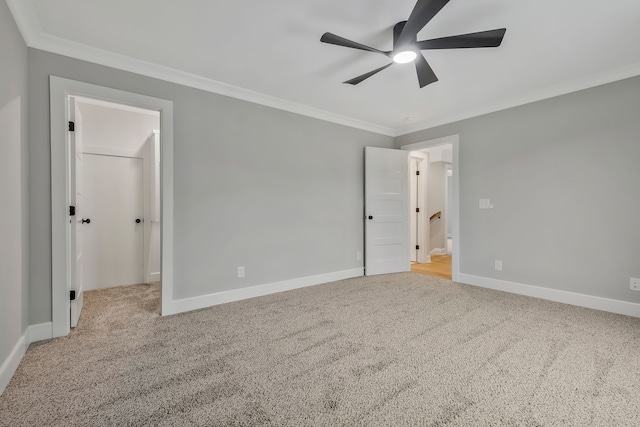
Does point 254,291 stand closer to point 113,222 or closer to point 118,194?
point 113,222

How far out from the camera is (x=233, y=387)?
1.64m

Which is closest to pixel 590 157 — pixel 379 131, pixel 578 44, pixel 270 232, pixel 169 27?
pixel 578 44

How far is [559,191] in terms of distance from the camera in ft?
10.3

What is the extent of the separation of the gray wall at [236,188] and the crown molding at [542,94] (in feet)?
4.39

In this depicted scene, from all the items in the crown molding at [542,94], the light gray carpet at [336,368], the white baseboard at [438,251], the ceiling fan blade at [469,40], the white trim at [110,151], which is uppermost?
the crown molding at [542,94]

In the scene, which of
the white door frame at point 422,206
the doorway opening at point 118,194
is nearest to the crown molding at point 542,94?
the white door frame at point 422,206

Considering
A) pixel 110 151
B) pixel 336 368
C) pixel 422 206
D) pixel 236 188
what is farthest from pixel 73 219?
pixel 422 206

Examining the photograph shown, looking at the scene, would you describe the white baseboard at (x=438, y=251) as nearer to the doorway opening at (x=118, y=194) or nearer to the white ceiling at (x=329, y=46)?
the white ceiling at (x=329, y=46)

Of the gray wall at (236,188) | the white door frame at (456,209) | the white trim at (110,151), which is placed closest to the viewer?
the gray wall at (236,188)

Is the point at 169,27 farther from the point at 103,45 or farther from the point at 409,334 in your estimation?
the point at 409,334

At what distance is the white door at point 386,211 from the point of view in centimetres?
436

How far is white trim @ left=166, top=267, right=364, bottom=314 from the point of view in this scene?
287 centimetres

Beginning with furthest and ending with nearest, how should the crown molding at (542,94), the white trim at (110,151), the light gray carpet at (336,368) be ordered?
1. the white trim at (110,151)
2. the crown molding at (542,94)
3. the light gray carpet at (336,368)

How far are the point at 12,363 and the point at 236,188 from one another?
212cm
